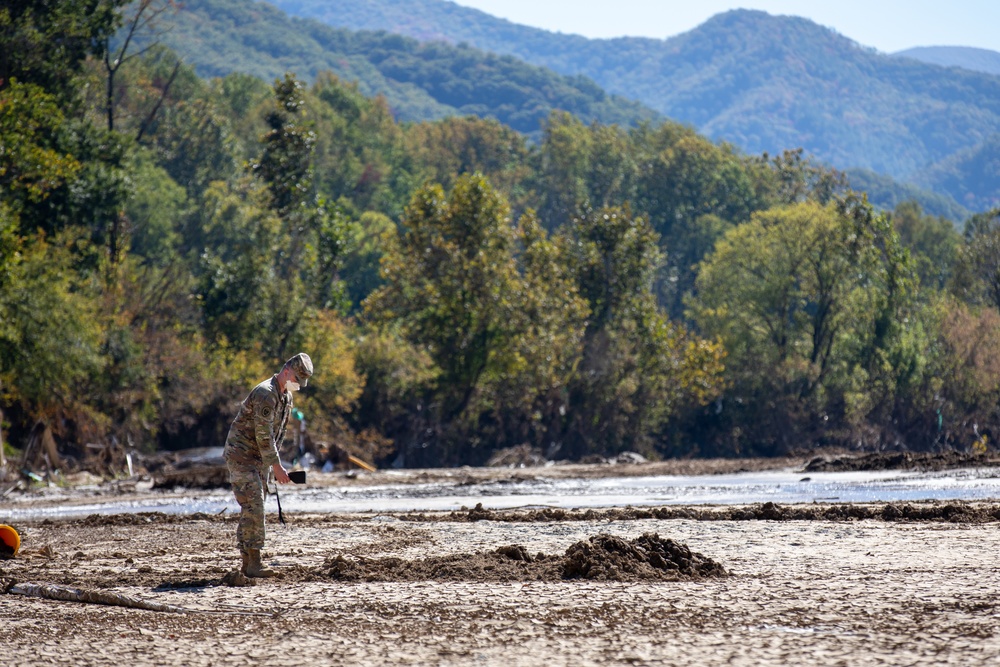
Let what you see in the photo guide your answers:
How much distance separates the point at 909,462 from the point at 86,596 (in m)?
25.3

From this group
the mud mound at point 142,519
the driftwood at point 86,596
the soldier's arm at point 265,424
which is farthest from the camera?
the mud mound at point 142,519

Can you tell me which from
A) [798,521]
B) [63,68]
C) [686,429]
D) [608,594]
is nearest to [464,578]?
[608,594]

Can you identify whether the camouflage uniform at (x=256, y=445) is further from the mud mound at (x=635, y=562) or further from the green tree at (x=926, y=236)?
the green tree at (x=926, y=236)

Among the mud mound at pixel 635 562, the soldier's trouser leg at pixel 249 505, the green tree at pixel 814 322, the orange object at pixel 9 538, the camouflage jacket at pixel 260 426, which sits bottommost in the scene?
the orange object at pixel 9 538

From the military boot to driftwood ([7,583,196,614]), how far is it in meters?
1.27

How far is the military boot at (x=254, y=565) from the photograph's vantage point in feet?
40.2

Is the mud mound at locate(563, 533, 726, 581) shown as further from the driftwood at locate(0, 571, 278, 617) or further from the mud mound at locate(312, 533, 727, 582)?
the driftwood at locate(0, 571, 278, 617)

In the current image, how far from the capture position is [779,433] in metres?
53.7

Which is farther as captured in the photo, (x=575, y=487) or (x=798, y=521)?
(x=575, y=487)

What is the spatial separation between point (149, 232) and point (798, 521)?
6111cm

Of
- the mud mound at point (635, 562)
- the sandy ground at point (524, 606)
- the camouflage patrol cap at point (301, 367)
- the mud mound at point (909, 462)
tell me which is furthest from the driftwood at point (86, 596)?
the mud mound at point (909, 462)

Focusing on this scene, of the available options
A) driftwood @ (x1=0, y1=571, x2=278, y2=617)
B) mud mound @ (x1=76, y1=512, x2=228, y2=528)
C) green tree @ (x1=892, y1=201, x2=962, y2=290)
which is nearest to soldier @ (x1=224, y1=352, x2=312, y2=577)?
driftwood @ (x1=0, y1=571, x2=278, y2=617)

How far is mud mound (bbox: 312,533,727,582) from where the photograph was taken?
472 inches

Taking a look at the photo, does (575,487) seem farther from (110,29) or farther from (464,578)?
(110,29)
